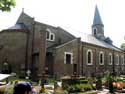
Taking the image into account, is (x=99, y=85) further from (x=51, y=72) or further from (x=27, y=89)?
(x=27, y=89)

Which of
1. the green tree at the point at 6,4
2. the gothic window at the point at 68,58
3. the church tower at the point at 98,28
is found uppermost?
the church tower at the point at 98,28

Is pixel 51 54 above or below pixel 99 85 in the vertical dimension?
above

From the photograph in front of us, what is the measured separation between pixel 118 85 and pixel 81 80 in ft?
12.7

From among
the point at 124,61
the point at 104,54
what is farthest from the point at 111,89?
the point at 124,61

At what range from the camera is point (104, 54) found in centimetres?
3822

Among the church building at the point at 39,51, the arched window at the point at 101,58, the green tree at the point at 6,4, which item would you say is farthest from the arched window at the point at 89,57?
the green tree at the point at 6,4

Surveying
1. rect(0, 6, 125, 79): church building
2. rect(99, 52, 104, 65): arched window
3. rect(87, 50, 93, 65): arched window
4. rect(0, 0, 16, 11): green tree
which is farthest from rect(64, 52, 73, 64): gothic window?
rect(0, 0, 16, 11): green tree

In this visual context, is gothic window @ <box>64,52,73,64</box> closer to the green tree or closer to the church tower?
the green tree

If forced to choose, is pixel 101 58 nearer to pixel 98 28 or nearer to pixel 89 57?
pixel 89 57

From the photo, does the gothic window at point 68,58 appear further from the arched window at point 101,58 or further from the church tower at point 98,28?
the church tower at point 98,28

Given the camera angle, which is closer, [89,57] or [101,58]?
[89,57]

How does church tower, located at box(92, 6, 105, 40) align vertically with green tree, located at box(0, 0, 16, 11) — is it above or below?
above

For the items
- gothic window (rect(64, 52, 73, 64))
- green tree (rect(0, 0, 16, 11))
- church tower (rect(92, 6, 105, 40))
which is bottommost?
gothic window (rect(64, 52, 73, 64))

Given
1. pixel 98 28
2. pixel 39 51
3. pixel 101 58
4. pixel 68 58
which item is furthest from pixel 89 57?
pixel 98 28
